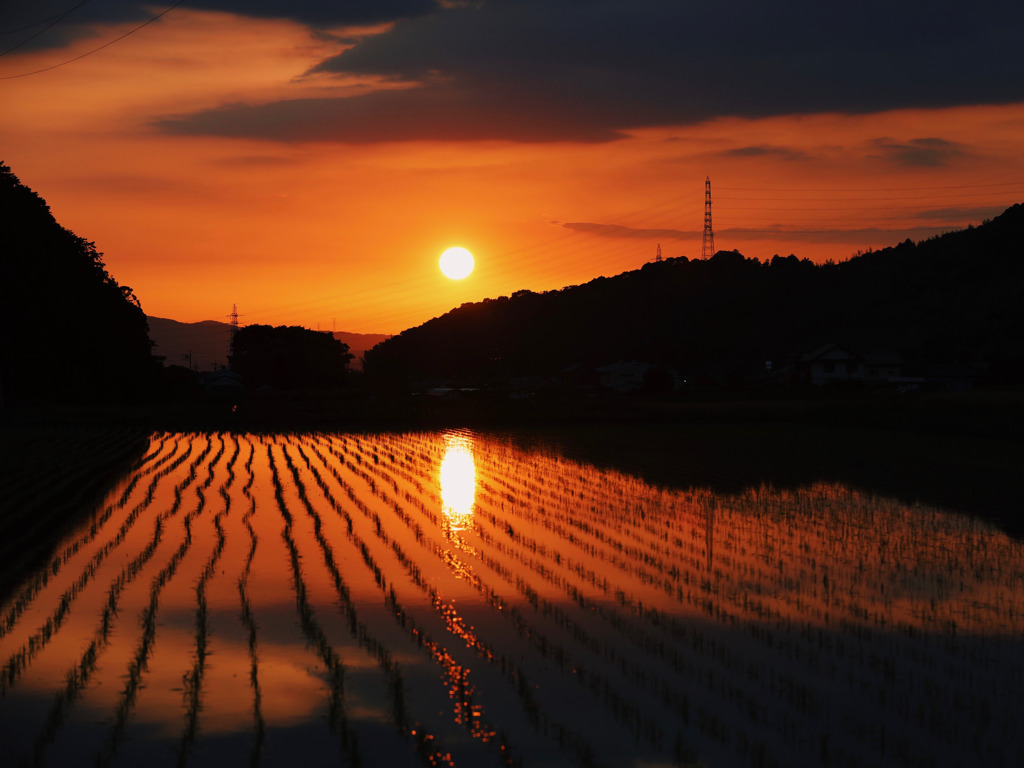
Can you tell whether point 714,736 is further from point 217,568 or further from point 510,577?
point 217,568

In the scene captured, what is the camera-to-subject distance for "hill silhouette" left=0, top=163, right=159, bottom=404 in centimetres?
4178

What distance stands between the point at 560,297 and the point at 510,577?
372ft

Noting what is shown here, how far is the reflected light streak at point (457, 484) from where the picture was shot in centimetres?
1486

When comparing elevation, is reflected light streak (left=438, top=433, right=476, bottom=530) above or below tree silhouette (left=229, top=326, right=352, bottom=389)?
below

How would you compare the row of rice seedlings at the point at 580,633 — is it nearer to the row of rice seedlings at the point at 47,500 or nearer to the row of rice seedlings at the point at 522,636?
the row of rice seedlings at the point at 522,636

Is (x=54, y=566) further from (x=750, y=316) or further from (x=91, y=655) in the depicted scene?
(x=750, y=316)

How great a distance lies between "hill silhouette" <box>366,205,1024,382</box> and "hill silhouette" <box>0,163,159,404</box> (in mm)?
47566

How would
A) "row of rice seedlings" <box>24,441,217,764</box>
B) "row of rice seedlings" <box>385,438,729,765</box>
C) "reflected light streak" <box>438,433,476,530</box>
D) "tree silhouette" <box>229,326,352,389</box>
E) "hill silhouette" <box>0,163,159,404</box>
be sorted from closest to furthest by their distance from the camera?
"row of rice seedlings" <box>24,441,217,764</box>
"row of rice seedlings" <box>385,438,729,765</box>
"reflected light streak" <box>438,433,476,530</box>
"hill silhouette" <box>0,163,159,404</box>
"tree silhouette" <box>229,326,352,389</box>

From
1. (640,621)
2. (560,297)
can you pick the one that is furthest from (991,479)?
(560,297)

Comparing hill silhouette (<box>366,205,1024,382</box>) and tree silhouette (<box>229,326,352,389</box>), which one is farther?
hill silhouette (<box>366,205,1024,382</box>)

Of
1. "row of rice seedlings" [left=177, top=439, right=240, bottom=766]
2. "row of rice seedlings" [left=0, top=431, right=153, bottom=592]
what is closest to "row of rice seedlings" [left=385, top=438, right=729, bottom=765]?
"row of rice seedlings" [left=177, top=439, right=240, bottom=766]

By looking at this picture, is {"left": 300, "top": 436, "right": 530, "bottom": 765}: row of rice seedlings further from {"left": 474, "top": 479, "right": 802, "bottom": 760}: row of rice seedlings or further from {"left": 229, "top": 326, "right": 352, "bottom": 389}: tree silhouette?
{"left": 229, "top": 326, "right": 352, "bottom": 389}: tree silhouette

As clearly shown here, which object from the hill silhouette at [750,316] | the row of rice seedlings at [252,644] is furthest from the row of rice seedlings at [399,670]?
the hill silhouette at [750,316]

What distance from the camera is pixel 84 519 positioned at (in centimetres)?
1405
